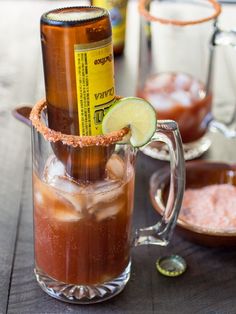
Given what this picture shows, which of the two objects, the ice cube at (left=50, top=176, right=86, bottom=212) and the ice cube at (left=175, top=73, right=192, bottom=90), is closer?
the ice cube at (left=50, top=176, right=86, bottom=212)

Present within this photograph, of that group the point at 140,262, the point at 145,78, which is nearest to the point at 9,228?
the point at 140,262

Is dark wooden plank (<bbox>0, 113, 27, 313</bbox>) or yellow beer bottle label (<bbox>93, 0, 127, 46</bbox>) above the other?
yellow beer bottle label (<bbox>93, 0, 127, 46</bbox>)

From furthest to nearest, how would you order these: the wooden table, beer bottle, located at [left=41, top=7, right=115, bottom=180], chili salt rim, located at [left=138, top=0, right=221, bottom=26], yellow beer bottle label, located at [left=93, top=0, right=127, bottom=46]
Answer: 1. yellow beer bottle label, located at [left=93, top=0, right=127, bottom=46]
2. chili salt rim, located at [left=138, top=0, right=221, bottom=26]
3. the wooden table
4. beer bottle, located at [left=41, top=7, right=115, bottom=180]

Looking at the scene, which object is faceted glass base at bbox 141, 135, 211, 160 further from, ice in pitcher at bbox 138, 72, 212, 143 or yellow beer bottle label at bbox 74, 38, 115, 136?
yellow beer bottle label at bbox 74, 38, 115, 136

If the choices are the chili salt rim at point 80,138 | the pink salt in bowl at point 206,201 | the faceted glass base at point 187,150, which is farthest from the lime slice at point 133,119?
the faceted glass base at point 187,150

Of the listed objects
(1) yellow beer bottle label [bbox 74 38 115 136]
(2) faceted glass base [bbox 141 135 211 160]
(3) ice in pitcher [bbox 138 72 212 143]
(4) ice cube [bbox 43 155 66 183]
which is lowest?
(2) faceted glass base [bbox 141 135 211 160]

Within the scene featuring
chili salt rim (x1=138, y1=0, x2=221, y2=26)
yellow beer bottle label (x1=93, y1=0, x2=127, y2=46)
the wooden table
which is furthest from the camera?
yellow beer bottle label (x1=93, y1=0, x2=127, y2=46)

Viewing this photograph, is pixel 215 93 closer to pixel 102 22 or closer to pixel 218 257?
pixel 218 257

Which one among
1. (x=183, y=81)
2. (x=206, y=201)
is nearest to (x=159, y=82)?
(x=183, y=81)

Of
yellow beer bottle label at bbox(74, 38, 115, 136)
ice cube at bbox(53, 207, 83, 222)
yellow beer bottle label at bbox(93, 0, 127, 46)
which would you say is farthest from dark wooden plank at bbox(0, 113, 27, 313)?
yellow beer bottle label at bbox(93, 0, 127, 46)
